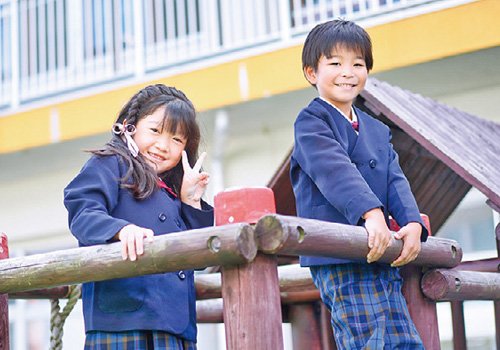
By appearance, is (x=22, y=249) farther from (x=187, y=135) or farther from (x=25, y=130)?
(x=187, y=135)

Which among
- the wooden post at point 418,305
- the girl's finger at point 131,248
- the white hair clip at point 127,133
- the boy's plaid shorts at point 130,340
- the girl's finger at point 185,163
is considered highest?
the white hair clip at point 127,133

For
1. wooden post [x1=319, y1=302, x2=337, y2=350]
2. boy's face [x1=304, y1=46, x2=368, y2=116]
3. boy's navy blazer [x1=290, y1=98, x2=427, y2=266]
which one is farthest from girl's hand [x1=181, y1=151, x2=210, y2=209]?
wooden post [x1=319, y1=302, x2=337, y2=350]

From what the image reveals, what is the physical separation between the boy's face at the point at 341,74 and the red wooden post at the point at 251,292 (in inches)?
29.0

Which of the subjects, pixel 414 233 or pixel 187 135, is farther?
pixel 187 135

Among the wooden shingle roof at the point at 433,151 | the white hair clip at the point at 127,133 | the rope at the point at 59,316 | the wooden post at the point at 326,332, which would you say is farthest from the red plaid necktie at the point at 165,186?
the wooden post at the point at 326,332

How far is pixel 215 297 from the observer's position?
4336 millimetres

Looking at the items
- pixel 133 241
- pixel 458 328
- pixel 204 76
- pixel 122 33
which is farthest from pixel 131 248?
pixel 122 33

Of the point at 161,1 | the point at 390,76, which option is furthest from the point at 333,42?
the point at 161,1

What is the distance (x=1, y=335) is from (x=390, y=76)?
4.65m

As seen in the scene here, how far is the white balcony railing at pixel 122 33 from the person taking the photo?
27.9 feet

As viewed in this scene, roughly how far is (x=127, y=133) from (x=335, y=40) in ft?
2.48

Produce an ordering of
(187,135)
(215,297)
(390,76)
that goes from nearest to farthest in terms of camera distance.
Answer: (187,135)
(215,297)
(390,76)

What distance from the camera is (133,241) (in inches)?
110

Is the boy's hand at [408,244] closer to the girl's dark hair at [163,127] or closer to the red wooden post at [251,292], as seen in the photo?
the red wooden post at [251,292]
